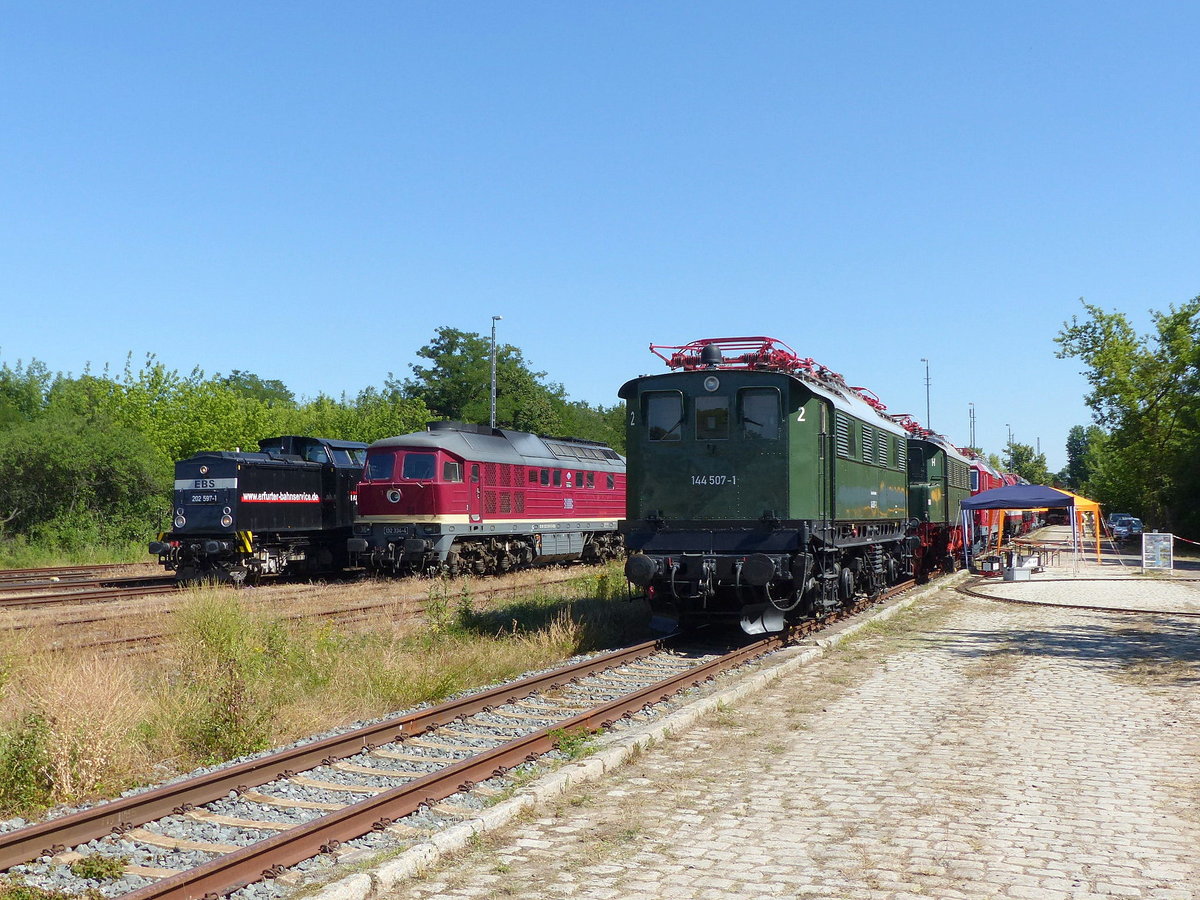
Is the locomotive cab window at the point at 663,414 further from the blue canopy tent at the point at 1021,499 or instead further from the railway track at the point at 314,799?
the blue canopy tent at the point at 1021,499

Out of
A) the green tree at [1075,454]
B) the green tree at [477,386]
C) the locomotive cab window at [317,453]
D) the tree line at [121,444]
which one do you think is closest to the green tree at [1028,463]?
the green tree at [1075,454]

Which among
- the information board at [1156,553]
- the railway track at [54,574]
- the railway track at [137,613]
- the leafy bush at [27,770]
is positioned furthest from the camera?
the information board at [1156,553]

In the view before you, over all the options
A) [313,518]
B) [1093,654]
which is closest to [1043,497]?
[1093,654]

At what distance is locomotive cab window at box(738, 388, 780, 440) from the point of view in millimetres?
13149

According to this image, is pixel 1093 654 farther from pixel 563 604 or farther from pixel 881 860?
pixel 881 860

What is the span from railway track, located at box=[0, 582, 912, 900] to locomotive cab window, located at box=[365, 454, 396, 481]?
1301 centimetres

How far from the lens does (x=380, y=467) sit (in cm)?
2261

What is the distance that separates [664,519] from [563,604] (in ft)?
12.4

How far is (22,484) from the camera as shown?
30875mm

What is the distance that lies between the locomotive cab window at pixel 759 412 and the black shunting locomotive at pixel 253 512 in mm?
12487

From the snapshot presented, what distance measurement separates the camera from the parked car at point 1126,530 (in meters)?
54.9

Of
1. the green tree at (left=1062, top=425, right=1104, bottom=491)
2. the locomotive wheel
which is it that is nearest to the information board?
the locomotive wheel

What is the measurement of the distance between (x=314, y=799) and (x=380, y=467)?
1627 cm

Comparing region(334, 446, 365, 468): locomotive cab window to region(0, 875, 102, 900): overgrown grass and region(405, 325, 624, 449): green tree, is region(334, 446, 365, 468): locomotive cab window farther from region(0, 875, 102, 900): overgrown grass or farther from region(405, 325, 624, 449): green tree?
region(405, 325, 624, 449): green tree
